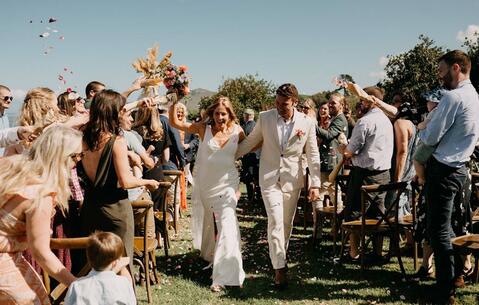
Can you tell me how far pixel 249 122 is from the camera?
12773 mm

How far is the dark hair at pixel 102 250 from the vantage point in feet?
9.38

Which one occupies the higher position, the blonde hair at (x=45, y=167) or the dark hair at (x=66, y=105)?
the dark hair at (x=66, y=105)

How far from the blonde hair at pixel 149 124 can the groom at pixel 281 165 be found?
238cm

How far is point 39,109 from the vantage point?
4.80 meters

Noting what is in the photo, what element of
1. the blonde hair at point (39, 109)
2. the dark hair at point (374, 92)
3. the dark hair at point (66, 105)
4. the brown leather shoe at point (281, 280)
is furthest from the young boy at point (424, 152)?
the dark hair at point (66, 105)

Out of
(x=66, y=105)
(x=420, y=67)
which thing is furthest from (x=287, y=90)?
(x=420, y=67)

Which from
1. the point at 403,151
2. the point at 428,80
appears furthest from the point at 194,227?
the point at 428,80

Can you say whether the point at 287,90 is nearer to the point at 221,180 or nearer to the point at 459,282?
the point at 221,180

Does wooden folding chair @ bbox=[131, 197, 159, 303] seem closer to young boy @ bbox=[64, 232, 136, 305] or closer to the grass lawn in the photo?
the grass lawn

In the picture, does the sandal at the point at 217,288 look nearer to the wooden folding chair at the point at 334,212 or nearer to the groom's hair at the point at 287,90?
the wooden folding chair at the point at 334,212

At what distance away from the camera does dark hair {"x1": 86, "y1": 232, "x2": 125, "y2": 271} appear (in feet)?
9.38

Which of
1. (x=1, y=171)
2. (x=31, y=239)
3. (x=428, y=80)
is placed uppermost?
(x=428, y=80)

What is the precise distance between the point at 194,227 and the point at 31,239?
3.92 metres

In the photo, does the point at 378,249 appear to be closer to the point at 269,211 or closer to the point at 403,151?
the point at 403,151
